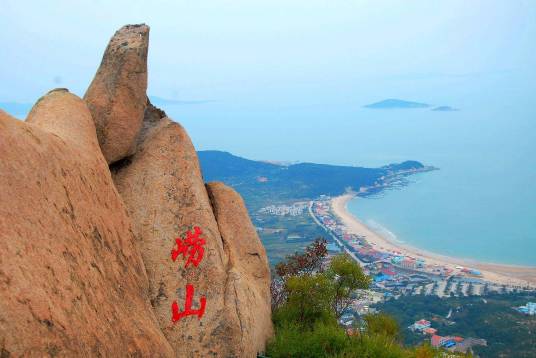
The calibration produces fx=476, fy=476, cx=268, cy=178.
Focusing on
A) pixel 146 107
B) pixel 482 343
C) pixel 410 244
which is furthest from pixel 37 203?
pixel 410 244

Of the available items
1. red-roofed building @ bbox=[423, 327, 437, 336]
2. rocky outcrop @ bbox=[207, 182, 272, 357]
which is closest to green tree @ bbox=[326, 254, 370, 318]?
rocky outcrop @ bbox=[207, 182, 272, 357]

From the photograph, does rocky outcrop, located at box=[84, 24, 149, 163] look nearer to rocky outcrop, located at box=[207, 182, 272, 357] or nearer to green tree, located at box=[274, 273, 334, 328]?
rocky outcrop, located at box=[207, 182, 272, 357]

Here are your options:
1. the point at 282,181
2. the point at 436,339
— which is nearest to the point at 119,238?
the point at 436,339

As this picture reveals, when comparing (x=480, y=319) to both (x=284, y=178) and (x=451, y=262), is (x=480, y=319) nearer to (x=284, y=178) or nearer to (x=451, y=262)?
(x=451, y=262)

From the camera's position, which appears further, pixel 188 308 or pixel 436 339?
pixel 436 339

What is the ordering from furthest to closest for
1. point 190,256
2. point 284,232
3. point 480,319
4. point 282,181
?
point 282,181
point 284,232
point 480,319
point 190,256

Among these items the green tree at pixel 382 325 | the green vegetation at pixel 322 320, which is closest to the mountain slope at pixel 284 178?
the green vegetation at pixel 322 320

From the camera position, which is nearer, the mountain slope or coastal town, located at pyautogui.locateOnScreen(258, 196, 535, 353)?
coastal town, located at pyautogui.locateOnScreen(258, 196, 535, 353)
